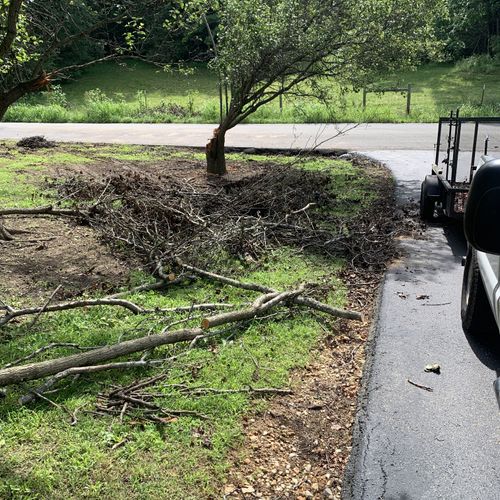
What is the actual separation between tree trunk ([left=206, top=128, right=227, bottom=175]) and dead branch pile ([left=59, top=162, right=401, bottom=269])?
9.94 ft

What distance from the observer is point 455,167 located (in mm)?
8078

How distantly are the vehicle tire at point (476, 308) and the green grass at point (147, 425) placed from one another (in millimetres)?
1386

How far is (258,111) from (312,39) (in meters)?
16.5

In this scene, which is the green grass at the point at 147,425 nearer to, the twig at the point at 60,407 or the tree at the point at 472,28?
the twig at the point at 60,407

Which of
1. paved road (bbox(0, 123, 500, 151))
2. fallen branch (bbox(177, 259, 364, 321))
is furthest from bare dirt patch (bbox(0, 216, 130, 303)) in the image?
paved road (bbox(0, 123, 500, 151))

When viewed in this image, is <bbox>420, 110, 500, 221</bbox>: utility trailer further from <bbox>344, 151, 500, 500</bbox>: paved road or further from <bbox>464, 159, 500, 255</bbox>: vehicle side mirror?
<bbox>464, 159, 500, 255</bbox>: vehicle side mirror

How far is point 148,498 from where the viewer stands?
322cm

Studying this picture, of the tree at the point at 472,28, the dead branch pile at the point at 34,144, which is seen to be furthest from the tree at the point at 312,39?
the tree at the point at 472,28

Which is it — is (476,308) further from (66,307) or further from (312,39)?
(312,39)

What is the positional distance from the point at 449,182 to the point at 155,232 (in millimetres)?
4232

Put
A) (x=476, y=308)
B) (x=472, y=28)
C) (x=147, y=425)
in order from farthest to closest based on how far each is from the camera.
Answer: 1. (x=472, y=28)
2. (x=476, y=308)
3. (x=147, y=425)

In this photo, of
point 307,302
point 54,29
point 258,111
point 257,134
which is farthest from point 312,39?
point 258,111

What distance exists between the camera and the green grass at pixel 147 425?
11.0ft

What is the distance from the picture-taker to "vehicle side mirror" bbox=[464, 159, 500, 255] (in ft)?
7.27
